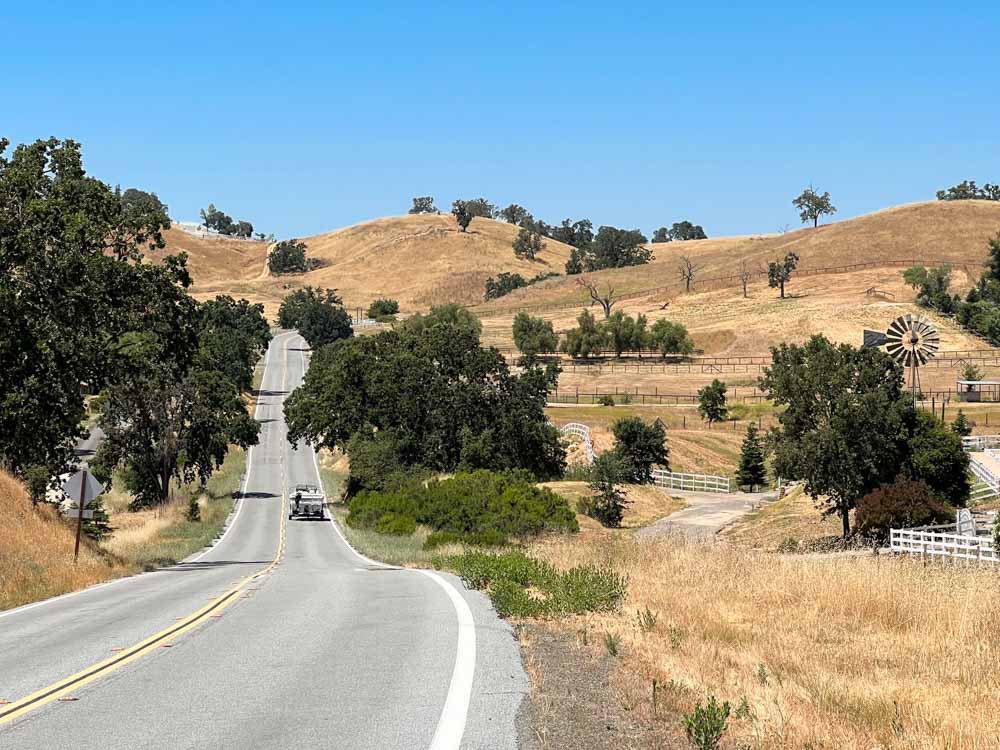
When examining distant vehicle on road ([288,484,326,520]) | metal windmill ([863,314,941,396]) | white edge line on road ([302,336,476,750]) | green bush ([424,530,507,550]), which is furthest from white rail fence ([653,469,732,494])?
white edge line on road ([302,336,476,750])

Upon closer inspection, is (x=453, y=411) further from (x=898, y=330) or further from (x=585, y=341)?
(x=585, y=341)

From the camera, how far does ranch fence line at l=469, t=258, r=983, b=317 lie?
181750 millimetres

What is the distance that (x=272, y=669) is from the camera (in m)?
10.1

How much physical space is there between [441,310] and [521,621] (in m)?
160

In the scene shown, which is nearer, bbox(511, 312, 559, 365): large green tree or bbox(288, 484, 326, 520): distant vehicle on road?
bbox(288, 484, 326, 520): distant vehicle on road

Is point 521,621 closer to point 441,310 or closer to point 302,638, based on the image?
point 302,638

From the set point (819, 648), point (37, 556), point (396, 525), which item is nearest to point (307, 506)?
point (396, 525)

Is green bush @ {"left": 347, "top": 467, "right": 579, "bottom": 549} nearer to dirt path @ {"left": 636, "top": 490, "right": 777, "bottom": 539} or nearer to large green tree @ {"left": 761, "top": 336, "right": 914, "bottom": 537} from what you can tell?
dirt path @ {"left": 636, "top": 490, "right": 777, "bottom": 539}

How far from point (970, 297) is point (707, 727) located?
153m

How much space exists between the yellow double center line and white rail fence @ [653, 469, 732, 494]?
57409mm

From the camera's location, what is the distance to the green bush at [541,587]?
14312 millimetres

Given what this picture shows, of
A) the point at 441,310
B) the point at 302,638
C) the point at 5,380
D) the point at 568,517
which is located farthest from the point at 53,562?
the point at 441,310

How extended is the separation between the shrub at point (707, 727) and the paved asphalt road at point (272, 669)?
1.19m

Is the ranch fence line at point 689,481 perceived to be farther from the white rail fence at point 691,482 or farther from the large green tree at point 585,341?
the large green tree at point 585,341
